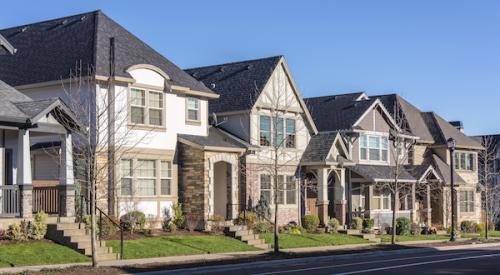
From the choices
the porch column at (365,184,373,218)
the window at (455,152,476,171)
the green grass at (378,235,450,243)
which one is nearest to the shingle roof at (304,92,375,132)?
the porch column at (365,184,373,218)

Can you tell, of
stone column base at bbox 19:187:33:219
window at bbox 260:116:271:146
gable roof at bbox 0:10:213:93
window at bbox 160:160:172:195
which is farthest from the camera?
window at bbox 260:116:271:146

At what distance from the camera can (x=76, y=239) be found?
26.0m

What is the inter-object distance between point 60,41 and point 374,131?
21.7m

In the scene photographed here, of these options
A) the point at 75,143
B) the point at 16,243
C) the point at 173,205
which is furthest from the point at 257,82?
the point at 16,243

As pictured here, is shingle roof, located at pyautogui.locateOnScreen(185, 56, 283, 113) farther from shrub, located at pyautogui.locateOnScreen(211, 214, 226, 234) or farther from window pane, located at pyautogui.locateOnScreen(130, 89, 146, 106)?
window pane, located at pyautogui.locateOnScreen(130, 89, 146, 106)

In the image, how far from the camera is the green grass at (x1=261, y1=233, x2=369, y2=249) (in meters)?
34.0

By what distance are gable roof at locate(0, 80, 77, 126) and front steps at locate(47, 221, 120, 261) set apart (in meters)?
3.61

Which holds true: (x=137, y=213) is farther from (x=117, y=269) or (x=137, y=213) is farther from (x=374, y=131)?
(x=374, y=131)

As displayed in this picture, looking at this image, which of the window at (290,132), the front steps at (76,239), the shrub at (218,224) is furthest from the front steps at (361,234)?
the front steps at (76,239)

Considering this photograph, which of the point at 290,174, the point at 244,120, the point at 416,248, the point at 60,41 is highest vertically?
the point at 60,41

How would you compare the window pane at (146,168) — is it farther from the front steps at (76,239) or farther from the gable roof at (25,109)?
the front steps at (76,239)

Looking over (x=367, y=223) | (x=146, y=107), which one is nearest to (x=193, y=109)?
(x=146, y=107)

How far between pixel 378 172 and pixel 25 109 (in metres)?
26.4

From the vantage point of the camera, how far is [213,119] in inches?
1629
